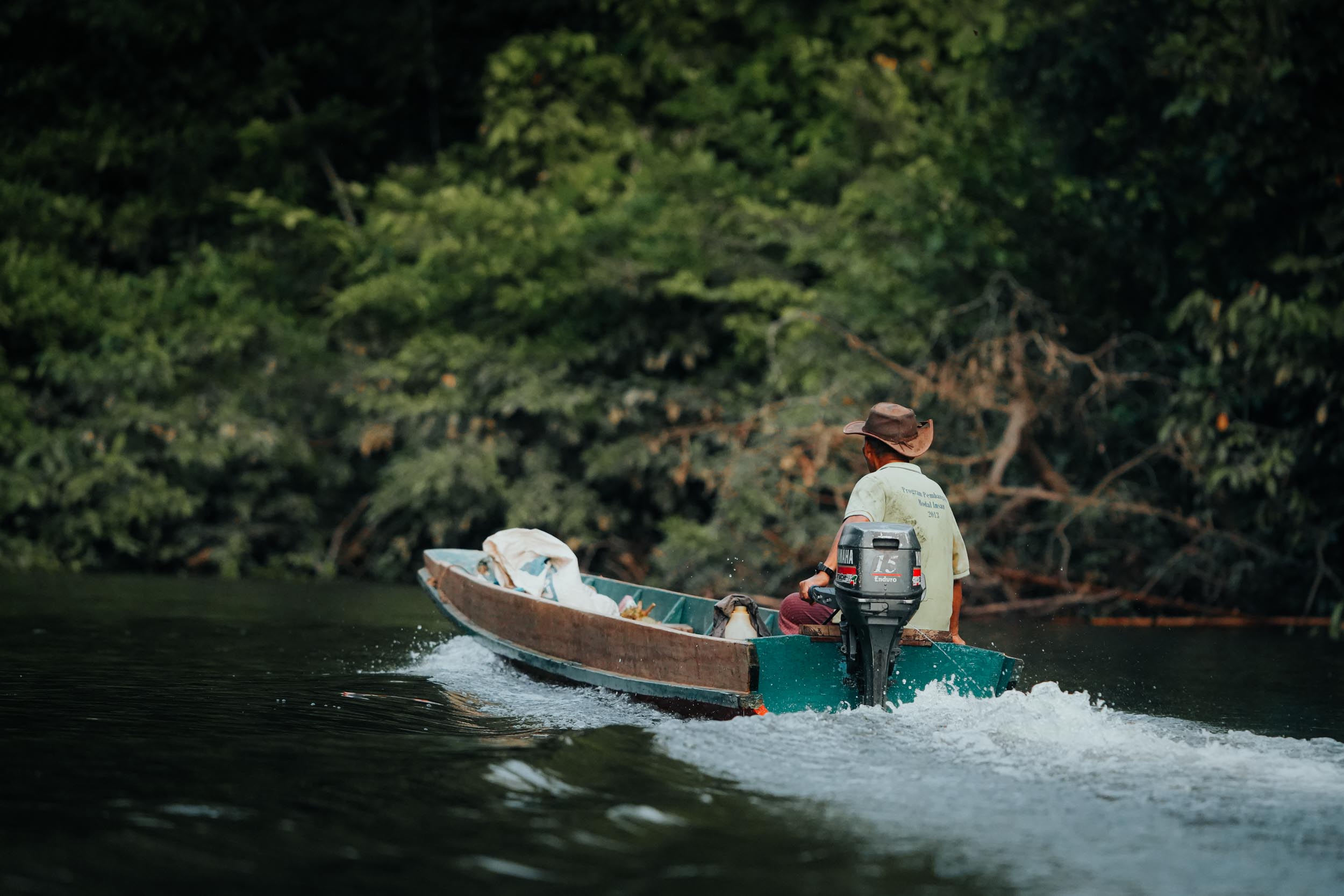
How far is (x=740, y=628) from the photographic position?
6.93 m

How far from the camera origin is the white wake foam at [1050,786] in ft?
13.1

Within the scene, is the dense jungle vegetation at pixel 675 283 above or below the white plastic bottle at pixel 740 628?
above

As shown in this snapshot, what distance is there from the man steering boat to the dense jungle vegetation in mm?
6016

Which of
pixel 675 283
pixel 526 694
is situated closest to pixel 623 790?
pixel 526 694

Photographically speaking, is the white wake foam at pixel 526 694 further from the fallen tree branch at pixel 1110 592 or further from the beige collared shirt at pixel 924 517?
the fallen tree branch at pixel 1110 592

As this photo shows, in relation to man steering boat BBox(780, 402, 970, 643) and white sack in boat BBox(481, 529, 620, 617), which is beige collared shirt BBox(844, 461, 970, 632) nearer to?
man steering boat BBox(780, 402, 970, 643)

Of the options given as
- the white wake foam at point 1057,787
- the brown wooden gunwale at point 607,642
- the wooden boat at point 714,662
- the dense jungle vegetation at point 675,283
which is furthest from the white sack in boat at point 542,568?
the dense jungle vegetation at point 675,283

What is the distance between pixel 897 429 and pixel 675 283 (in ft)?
33.7

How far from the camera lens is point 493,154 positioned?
20.5 meters

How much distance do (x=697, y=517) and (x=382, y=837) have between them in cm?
1256

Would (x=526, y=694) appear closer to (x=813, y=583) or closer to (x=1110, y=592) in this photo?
(x=813, y=583)

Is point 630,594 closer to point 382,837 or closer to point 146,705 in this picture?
point 146,705

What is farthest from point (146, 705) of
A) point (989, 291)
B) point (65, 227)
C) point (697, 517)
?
point (65, 227)

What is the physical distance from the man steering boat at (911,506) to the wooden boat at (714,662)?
172mm
